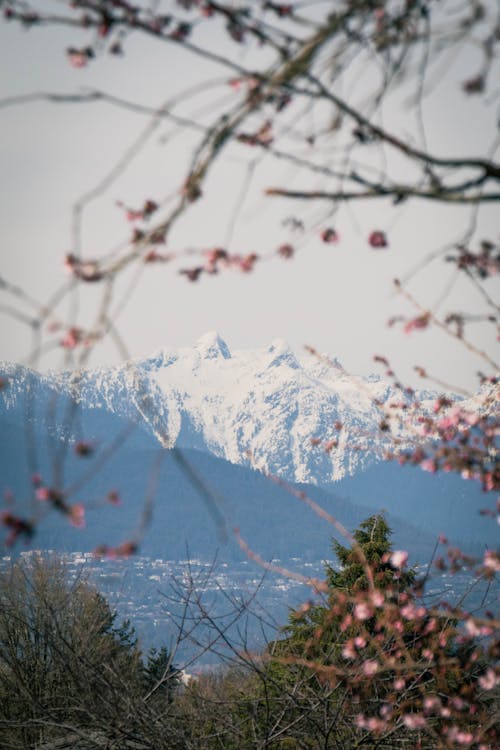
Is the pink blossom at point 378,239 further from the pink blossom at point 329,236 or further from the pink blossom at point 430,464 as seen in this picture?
the pink blossom at point 430,464

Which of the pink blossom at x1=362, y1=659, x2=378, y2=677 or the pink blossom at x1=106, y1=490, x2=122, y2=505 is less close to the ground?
the pink blossom at x1=106, y1=490, x2=122, y2=505

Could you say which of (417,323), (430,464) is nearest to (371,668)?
(430,464)

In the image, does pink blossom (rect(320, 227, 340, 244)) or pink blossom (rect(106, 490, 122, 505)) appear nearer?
pink blossom (rect(106, 490, 122, 505))

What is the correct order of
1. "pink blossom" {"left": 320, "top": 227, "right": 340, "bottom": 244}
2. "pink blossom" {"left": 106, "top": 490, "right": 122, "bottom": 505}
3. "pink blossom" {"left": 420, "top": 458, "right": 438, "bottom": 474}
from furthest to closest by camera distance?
"pink blossom" {"left": 420, "top": 458, "right": 438, "bottom": 474} < "pink blossom" {"left": 320, "top": 227, "right": 340, "bottom": 244} < "pink blossom" {"left": 106, "top": 490, "right": 122, "bottom": 505}

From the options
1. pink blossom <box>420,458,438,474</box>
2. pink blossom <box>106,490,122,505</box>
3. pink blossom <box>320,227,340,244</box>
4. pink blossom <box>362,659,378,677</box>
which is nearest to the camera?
pink blossom <box>106,490,122,505</box>

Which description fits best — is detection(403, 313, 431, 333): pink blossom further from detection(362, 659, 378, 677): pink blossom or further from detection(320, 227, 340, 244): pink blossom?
detection(362, 659, 378, 677): pink blossom

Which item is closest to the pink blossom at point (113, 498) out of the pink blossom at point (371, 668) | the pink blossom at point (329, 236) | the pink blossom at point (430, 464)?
the pink blossom at point (329, 236)

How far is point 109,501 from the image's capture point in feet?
4.50

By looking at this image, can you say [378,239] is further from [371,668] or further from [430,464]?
[371,668]

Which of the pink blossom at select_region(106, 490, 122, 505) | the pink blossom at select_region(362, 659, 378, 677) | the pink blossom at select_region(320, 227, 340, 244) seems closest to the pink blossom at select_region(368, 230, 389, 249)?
the pink blossom at select_region(320, 227, 340, 244)

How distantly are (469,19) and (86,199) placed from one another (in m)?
1.17

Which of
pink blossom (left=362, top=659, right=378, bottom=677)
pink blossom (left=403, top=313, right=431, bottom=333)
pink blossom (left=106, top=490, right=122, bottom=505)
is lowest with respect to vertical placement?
pink blossom (left=362, top=659, right=378, bottom=677)

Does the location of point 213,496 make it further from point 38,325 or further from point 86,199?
point 86,199

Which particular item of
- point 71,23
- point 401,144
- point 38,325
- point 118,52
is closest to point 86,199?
point 38,325
